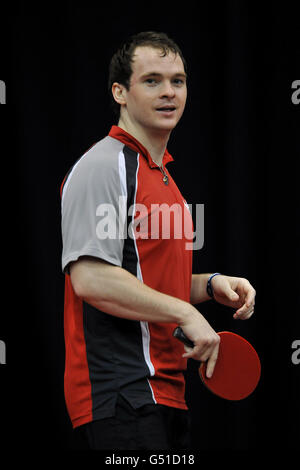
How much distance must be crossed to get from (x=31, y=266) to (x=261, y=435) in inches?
33.8

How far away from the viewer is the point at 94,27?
1899mm

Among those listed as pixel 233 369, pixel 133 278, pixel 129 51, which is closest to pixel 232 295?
pixel 233 369

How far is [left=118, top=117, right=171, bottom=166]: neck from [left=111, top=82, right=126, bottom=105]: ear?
0.04 metres

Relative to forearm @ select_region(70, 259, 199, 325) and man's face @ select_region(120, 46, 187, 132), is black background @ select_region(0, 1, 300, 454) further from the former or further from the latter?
forearm @ select_region(70, 259, 199, 325)

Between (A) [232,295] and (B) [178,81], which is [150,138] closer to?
(B) [178,81]

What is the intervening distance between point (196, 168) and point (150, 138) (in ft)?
2.34

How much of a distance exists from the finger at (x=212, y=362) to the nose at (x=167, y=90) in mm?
488

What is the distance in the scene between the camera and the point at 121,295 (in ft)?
3.51

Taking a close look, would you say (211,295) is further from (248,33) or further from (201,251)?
(248,33)

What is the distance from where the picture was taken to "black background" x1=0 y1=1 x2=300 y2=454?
181 cm

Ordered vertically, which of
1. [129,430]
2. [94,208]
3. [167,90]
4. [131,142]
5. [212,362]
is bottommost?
[129,430]

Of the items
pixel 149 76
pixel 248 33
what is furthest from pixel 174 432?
pixel 248 33

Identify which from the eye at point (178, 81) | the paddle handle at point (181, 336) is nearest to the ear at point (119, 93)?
the eye at point (178, 81)

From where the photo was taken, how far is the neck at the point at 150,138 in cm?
126
